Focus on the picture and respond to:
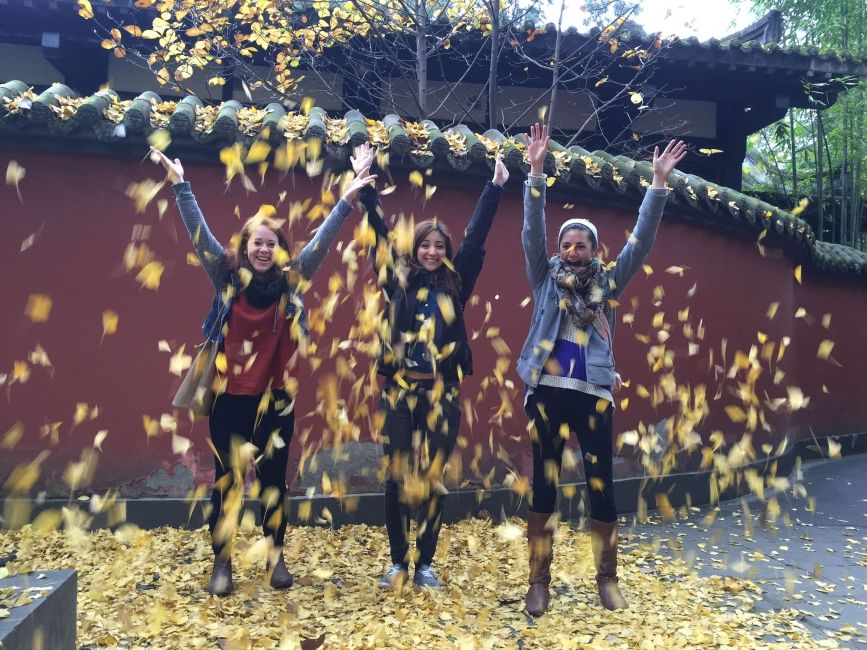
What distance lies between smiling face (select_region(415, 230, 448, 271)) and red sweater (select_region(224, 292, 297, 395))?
678 mm

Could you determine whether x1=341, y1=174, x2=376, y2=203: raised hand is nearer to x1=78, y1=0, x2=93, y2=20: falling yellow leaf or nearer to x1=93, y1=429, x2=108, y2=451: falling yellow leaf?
x1=93, y1=429, x2=108, y2=451: falling yellow leaf

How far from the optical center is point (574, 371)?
297cm

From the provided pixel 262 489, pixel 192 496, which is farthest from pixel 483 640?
pixel 192 496

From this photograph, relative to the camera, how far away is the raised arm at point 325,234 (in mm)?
3096

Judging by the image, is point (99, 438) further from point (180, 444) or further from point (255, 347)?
point (255, 347)

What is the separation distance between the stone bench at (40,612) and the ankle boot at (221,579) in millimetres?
914

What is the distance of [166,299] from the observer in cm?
433

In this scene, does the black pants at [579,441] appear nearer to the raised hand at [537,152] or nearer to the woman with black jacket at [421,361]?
the woman with black jacket at [421,361]

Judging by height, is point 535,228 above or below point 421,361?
above

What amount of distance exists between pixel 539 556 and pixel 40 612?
6.38 ft

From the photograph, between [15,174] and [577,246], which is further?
[15,174]

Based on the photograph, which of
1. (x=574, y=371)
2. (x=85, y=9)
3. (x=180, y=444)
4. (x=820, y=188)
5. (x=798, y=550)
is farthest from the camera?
(x=820, y=188)

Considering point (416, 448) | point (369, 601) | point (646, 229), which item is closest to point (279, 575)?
point (369, 601)

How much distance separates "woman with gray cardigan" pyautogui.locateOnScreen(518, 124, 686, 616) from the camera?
297 centimetres
